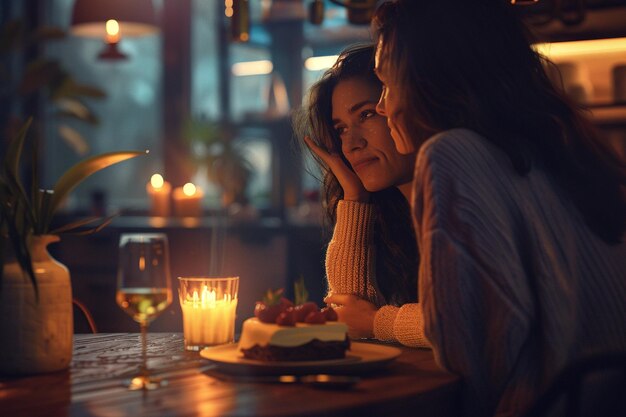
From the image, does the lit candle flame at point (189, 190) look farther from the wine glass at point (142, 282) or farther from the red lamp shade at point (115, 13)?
the wine glass at point (142, 282)

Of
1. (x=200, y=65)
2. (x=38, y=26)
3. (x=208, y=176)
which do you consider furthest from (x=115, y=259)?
(x=38, y=26)

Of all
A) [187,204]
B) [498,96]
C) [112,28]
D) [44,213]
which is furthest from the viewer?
[187,204]

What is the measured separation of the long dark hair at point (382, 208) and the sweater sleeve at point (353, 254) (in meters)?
0.05

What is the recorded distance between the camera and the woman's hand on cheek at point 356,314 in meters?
2.00

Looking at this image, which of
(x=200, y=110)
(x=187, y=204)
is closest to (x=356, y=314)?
(x=187, y=204)

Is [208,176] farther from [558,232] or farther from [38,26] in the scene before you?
[558,232]

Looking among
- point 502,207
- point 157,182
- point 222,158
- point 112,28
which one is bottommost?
point 502,207

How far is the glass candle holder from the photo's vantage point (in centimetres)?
175

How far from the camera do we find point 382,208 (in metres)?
2.35

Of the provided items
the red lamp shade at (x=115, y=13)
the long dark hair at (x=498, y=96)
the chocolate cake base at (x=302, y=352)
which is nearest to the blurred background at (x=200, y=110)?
the red lamp shade at (x=115, y=13)

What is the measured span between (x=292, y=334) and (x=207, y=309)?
266 millimetres

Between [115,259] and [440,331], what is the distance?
4233 millimetres

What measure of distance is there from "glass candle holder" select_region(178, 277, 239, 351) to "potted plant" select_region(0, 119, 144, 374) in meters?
0.26

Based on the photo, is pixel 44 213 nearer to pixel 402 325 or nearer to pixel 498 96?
pixel 402 325
